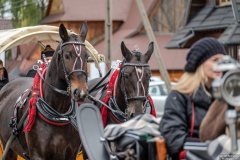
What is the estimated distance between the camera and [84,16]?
45.7 meters

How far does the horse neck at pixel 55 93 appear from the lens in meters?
8.48

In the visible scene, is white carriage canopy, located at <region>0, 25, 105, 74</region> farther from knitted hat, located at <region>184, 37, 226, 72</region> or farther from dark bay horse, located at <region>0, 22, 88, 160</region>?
knitted hat, located at <region>184, 37, 226, 72</region>

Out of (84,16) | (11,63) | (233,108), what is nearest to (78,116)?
(233,108)

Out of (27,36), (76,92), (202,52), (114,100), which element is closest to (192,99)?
(202,52)

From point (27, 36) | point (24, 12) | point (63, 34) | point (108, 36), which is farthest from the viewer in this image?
point (24, 12)

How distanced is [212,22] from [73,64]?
1688 centimetres

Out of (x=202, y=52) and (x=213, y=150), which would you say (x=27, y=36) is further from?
(x=213, y=150)

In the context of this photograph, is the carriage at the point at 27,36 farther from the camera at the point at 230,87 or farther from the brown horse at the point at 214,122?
the camera at the point at 230,87

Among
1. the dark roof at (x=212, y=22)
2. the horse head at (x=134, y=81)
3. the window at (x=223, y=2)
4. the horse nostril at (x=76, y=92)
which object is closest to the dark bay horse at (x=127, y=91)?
the horse head at (x=134, y=81)

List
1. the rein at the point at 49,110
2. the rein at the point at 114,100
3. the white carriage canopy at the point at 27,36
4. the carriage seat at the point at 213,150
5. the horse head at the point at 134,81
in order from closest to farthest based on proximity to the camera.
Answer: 1. the carriage seat at the point at 213,150
2. the rein at the point at 49,110
3. the horse head at the point at 134,81
4. the rein at the point at 114,100
5. the white carriage canopy at the point at 27,36

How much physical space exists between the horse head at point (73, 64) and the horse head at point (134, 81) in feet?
3.01

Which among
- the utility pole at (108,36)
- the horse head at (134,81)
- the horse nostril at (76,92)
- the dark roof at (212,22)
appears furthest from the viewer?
the dark roof at (212,22)

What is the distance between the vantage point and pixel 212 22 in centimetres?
2456

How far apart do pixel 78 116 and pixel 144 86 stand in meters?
2.89
